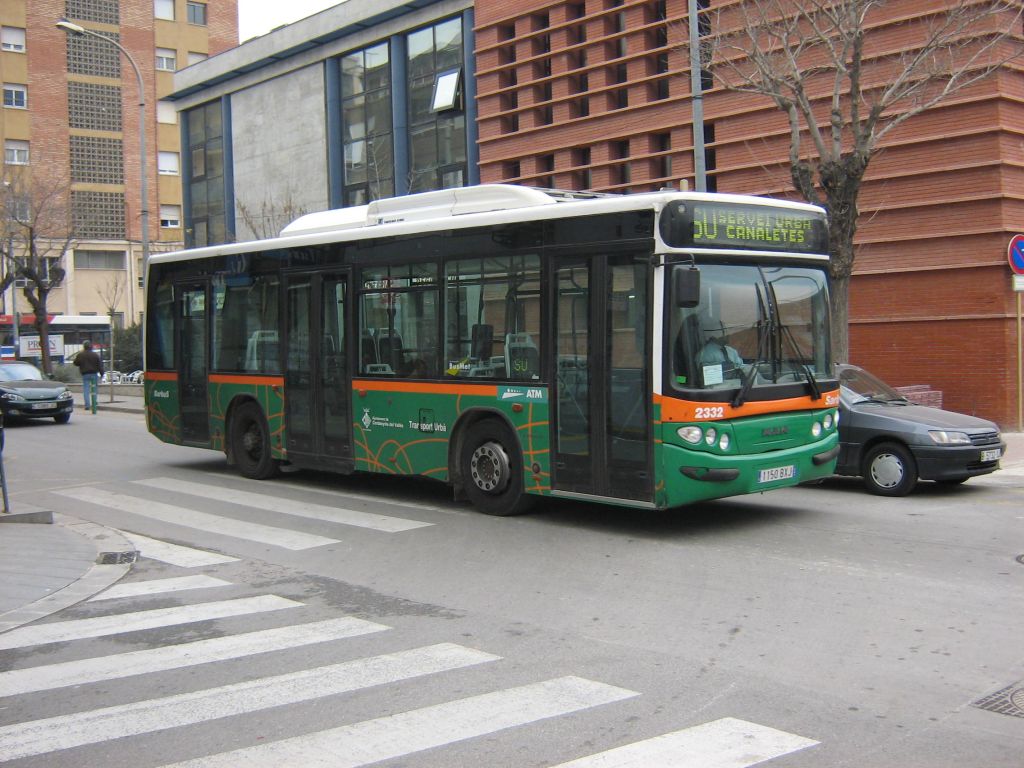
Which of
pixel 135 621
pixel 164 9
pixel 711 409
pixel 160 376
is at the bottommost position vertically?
pixel 135 621

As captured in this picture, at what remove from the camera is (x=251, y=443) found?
46.2 feet

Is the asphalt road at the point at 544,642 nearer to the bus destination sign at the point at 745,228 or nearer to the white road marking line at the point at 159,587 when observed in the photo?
the white road marking line at the point at 159,587

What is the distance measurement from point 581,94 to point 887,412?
15.3 metres

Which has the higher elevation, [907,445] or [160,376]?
[160,376]

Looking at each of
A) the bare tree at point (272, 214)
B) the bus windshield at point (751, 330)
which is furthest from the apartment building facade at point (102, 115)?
the bus windshield at point (751, 330)

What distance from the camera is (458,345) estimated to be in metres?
10.9

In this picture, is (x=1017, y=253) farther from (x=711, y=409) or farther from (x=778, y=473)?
(x=711, y=409)

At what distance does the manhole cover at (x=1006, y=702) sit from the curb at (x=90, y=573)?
5.91 m

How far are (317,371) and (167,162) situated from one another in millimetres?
54339

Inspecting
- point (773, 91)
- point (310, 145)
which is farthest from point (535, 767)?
point (310, 145)

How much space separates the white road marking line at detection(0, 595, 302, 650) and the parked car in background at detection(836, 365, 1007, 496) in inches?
282

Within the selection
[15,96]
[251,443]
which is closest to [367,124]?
[251,443]

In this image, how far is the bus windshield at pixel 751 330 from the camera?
9.02 m

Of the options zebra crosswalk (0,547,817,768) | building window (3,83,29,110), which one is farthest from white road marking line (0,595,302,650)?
building window (3,83,29,110)
